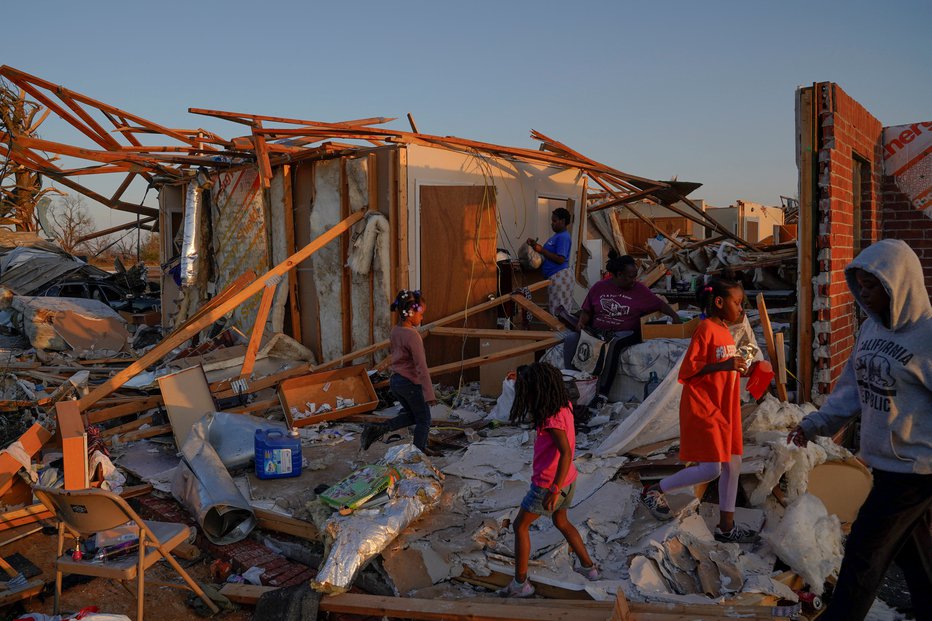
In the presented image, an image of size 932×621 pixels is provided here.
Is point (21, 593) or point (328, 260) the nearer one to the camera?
point (21, 593)

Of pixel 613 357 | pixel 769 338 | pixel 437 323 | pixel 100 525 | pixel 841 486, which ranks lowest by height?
pixel 841 486

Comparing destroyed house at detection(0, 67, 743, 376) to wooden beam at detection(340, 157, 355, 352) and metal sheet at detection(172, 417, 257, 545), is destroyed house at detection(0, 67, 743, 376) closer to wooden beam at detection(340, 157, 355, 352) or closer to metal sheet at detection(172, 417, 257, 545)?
wooden beam at detection(340, 157, 355, 352)

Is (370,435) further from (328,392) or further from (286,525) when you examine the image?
(328,392)

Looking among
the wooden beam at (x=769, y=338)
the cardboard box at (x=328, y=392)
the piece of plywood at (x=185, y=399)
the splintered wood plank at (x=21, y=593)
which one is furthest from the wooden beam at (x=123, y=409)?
the wooden beam at (x=769, y=338)

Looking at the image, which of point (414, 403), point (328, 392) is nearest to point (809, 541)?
point (414, 403)

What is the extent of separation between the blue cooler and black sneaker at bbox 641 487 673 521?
305 centimetres

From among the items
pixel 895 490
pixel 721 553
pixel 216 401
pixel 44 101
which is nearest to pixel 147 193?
pixel 44 101

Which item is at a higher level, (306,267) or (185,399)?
(306,267)

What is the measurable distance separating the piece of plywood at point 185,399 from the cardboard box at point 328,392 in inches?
32.8

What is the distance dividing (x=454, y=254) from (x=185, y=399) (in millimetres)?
3972

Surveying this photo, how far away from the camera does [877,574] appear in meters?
3.00

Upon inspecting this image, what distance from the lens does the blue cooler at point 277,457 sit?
239 inches

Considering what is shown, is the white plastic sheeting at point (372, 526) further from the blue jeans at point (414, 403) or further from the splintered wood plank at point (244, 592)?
the blue jeans at point (414, 403)

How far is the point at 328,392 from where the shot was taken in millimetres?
8312
